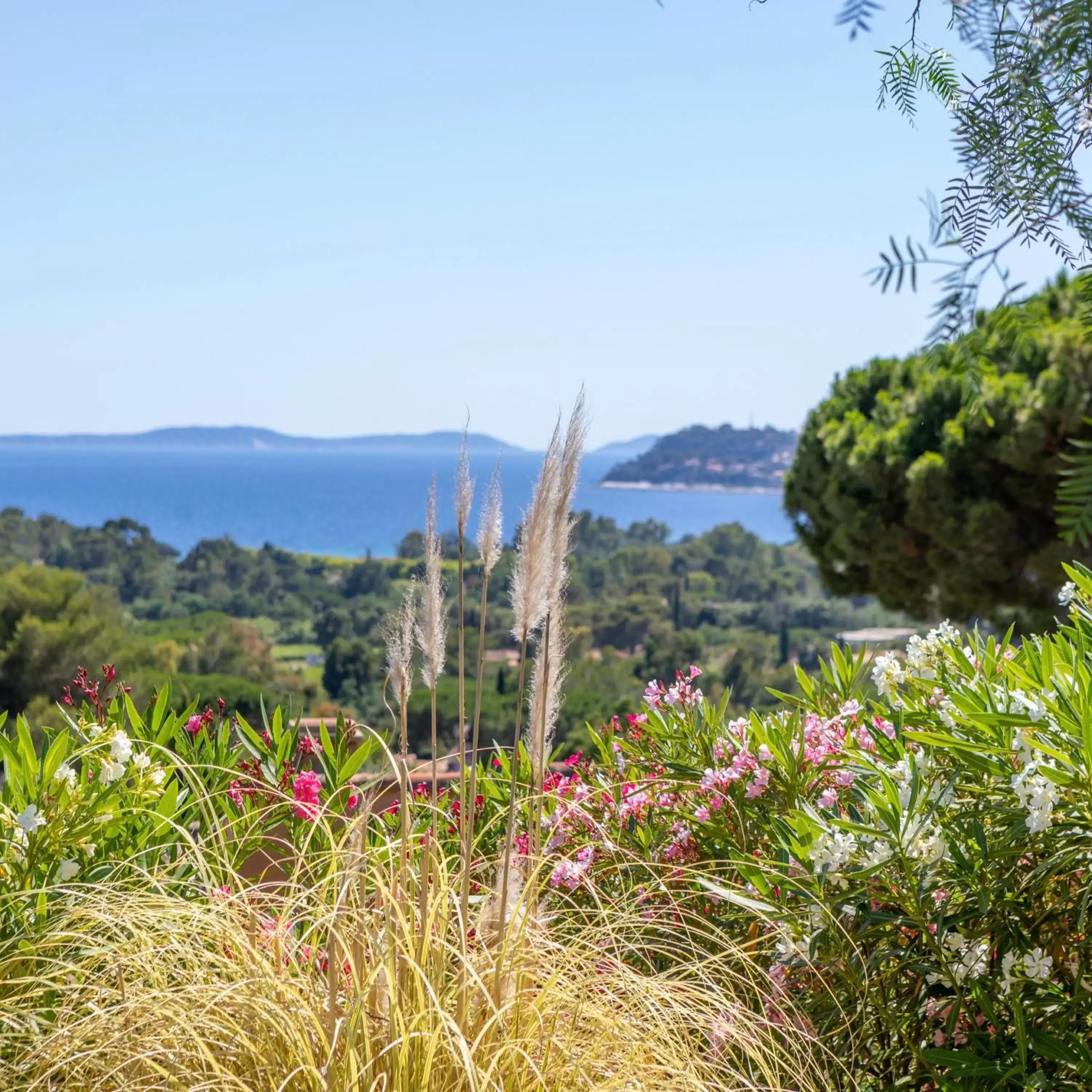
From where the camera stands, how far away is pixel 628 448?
476 feet

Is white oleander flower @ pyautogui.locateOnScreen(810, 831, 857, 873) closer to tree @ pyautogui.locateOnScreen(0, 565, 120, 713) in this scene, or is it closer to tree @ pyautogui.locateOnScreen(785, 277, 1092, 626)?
tree @ pyautogui.locateOnScreen(785, 277, 1092, 626)

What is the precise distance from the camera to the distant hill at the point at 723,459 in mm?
47406

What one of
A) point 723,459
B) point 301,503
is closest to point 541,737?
point 723,459

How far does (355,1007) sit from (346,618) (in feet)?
113

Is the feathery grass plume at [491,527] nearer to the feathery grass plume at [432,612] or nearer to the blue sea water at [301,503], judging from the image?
the feathery grass plume at [432,612]

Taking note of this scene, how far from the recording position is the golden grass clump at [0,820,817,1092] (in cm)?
139

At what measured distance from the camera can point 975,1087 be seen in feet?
4.83

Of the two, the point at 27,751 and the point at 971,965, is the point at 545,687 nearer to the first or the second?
the point at 971,965

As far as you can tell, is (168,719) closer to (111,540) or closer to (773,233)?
(773,233)

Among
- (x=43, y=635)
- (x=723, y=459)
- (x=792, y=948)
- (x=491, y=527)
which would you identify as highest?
(x=723, y=459)

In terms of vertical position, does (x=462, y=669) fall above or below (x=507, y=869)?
above

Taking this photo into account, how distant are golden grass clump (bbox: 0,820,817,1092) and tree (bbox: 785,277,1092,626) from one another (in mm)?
6677

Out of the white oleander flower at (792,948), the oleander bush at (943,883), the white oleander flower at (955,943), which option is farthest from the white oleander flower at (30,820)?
the white oleander flower at (955,943)

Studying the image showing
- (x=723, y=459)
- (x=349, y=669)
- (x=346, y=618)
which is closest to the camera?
(x=349, y=669)
